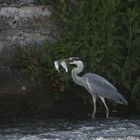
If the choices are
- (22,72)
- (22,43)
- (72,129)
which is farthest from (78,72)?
(22,43)

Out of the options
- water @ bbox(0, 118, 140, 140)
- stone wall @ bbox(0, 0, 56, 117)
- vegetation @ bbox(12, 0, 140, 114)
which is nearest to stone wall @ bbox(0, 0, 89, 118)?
stone wall @ bbox(0, 0, 56, 117)

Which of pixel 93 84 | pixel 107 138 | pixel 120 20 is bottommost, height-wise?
pixel 107 138

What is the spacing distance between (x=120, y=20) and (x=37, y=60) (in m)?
1.01

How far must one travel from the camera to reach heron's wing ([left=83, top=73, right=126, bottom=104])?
5707 mm

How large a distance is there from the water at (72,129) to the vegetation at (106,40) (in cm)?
54

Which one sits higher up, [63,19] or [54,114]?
[63,19]

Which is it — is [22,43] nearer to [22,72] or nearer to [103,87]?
[22,72]

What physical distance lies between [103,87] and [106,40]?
597 mm

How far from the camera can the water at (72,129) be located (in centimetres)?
511

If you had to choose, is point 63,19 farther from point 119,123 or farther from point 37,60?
point 119,123

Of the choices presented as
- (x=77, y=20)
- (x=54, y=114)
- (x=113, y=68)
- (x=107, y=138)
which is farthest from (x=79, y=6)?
(x=107, y=138)

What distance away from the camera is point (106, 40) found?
606 centimetres

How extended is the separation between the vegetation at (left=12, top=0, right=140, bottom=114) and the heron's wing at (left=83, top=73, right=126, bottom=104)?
337 millimetres

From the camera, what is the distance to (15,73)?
6422mm
